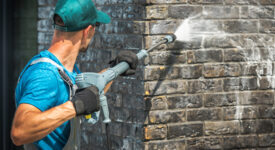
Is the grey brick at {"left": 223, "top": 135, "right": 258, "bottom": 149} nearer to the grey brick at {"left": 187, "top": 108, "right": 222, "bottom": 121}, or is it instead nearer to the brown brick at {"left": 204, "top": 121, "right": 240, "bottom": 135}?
the brown brick at {"left": 204, "top": 121, "right": 240, "bottom": 135}

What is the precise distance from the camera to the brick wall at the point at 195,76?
4.79 metres

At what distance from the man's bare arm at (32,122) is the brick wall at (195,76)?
6.03 ft

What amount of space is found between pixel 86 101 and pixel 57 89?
25 cm

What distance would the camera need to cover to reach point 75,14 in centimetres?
342

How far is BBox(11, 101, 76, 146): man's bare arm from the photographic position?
2.96 meters

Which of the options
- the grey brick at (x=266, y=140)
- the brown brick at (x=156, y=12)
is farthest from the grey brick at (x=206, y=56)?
the grey brick at (x=266, y=140)

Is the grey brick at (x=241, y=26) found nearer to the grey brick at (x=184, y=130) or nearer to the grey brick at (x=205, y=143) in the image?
the grey brick at (x=184, y=130)

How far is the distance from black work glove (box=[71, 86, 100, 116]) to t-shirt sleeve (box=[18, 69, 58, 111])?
0.16 m

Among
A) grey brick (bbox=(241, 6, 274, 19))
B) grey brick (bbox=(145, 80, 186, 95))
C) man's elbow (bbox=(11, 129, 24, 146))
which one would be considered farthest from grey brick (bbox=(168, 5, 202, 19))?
man's elbow (bbox=(11, 129, 24, 146))

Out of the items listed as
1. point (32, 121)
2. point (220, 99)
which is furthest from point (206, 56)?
point (32, 121)

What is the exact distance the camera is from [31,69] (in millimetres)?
3213

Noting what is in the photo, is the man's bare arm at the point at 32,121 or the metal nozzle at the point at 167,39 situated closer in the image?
the man's bare arm at the point at 32,121

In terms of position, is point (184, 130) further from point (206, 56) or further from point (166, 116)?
point (206, 56)

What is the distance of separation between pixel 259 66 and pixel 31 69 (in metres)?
2.90
